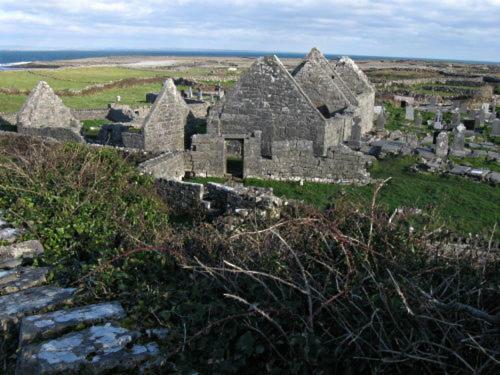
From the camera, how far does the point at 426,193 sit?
15.3m

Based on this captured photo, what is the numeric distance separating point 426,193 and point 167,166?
28.0 ft

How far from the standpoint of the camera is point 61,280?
4.83 metres

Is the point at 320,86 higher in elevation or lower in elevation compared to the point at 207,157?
higher

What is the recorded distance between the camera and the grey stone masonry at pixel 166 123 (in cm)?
1752

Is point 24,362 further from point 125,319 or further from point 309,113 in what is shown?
point 309,113

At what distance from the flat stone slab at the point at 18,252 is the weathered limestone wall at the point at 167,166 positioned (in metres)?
7.82

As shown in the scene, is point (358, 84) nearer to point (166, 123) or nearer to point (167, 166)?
point (166, 123)

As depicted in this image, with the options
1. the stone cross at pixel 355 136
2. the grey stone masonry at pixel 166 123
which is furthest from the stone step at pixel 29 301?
the stone cross at pixel 355 136

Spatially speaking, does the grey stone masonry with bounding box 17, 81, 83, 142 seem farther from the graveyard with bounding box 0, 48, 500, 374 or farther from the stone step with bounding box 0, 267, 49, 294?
the stone step with bounding box 0, 267, 49, 294

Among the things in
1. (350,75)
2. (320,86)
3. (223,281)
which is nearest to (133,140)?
(320,86)

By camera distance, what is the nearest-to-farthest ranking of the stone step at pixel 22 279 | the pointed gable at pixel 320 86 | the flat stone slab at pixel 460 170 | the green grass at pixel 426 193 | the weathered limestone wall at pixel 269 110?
1. the stone step at pixel 22 279
2. the green grass at pixel 426 193
3. the flat stone slab at pixel 460 170
4. the weathered limestone wall at pixel 269 110
5. the pointed gable at pixel 320 86

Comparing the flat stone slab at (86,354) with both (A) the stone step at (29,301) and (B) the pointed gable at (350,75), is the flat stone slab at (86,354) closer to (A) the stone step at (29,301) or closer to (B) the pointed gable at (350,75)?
(A) the stone step at (29,301)

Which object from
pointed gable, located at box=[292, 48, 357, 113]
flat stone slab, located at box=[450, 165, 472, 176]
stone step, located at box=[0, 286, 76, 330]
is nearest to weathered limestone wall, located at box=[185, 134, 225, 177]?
pointed gable, located at box=[292, 48, 357, 113]

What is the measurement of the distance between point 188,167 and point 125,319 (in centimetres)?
1321
